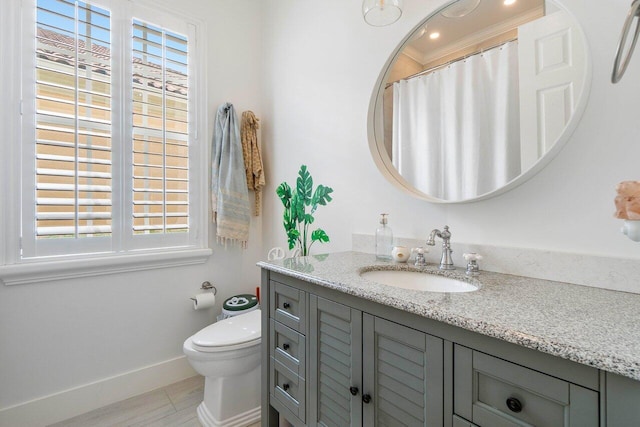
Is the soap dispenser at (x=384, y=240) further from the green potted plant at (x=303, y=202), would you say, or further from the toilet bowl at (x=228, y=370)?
the toilet bowl at (x=228, y=370)

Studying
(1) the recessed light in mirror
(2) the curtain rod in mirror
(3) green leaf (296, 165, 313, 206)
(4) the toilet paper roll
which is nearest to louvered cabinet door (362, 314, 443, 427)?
(3) green leaf (296, 165, 313, 206)

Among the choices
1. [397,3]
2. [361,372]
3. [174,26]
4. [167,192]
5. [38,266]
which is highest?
[174,26]

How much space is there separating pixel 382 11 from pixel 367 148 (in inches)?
24.4

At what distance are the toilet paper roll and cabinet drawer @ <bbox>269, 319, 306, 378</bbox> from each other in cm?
89

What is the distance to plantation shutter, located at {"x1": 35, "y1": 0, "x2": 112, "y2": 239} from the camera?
163cm

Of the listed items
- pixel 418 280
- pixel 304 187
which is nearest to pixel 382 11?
pixel 304 187

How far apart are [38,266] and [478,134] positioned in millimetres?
2232

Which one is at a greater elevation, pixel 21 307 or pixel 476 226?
pixel 476 226

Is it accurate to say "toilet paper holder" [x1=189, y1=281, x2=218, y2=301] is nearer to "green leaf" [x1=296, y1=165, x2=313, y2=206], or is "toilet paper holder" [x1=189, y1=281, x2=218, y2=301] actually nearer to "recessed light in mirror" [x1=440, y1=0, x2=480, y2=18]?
"green leaf" [x1=296, y1=165, x2=313, y2=206]

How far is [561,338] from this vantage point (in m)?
0.57

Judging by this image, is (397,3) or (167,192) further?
(167,192)

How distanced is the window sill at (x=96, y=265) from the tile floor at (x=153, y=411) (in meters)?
0.78

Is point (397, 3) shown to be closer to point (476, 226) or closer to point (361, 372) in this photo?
point (476, 226)

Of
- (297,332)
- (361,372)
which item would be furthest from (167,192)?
(361,372)
